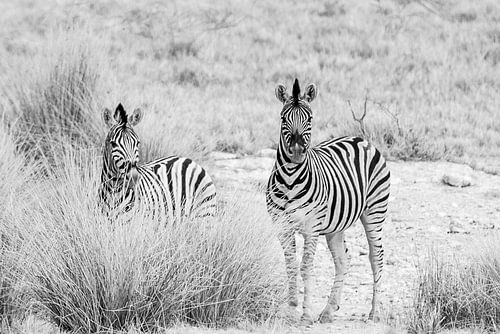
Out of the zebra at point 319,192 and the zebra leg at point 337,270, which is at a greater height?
the zebra at point 319,192

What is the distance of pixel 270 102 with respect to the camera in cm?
1564

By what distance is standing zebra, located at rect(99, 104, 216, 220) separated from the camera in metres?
6.40

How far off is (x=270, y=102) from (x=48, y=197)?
8.62 meters

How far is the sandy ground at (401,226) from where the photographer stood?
23.1 feet

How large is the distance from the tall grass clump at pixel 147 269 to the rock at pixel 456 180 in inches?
201

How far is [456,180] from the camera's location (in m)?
10.9

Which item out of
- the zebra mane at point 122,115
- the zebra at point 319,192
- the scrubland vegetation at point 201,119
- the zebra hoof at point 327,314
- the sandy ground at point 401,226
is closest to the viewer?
the scrubland vegetation at point 201,119

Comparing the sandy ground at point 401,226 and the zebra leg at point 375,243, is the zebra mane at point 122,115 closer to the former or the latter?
the sandy ground at point 401,226

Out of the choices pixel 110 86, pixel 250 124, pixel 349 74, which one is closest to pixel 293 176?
pixel 110 86

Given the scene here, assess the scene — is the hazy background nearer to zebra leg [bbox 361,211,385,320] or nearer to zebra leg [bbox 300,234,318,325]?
zebra leg [bbox 361,211,385,320]

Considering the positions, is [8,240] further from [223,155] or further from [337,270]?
[223,155]

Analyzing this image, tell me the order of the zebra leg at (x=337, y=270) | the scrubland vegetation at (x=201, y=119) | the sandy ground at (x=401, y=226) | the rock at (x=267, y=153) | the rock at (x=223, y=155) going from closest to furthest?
1. the scrubland vegetation at (x=201, y=119)
2. the zebra leg at (x=337, y=270)
3. the sandy ground at (x=401, y=226)
4. the rock at (x=223, y=155)
5. the rock at (x=267, y=153)

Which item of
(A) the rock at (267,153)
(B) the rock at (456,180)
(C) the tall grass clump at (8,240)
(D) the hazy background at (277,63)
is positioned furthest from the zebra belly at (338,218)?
(A) the rock at (267,153)

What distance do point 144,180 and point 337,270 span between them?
1.72 m
